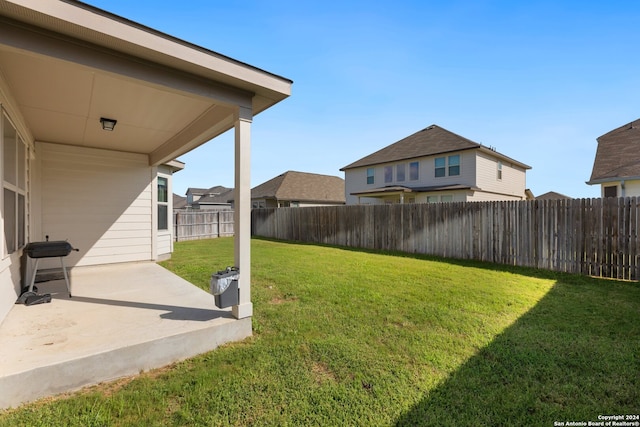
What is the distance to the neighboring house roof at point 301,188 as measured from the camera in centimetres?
2447

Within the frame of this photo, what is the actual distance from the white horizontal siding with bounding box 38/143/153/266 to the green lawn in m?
4.07

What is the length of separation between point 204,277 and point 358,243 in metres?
6.98

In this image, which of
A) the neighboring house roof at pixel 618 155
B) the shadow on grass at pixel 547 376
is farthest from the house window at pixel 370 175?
the shadow on grass at pixel 547 376

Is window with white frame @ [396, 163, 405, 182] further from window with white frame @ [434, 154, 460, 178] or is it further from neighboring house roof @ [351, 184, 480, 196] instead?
window with white frame @ [434, 154, 460, 178]

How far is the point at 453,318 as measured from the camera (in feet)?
12.5

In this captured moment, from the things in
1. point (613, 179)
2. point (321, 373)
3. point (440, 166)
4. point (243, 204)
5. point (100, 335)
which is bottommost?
point (321, 373)

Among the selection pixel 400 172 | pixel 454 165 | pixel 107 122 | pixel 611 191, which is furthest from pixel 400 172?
pixel 107 122

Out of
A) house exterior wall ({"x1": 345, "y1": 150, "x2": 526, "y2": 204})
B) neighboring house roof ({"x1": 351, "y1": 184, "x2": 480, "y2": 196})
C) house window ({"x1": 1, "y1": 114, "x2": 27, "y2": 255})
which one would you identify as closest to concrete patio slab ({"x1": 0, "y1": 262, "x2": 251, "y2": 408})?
house window ({"x1": 1, "y1": 114, "x2": 27, "y2": 255})

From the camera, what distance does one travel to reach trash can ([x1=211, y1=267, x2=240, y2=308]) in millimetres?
3073

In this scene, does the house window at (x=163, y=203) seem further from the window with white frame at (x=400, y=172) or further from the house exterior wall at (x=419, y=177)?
the window with white frame at (x=400, y=172)

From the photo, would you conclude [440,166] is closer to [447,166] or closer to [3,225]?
[447,166]

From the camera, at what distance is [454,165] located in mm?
15688

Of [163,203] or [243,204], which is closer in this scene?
[243,204]

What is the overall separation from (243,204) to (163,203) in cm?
596
